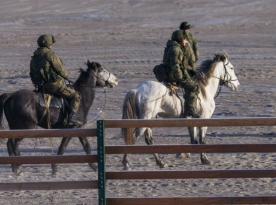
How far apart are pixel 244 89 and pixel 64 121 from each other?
1123cm

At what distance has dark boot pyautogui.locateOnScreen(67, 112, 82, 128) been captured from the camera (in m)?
16.0

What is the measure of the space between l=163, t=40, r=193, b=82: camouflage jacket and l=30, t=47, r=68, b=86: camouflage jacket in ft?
5.54

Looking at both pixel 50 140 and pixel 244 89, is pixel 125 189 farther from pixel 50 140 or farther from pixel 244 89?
pixel 244 89

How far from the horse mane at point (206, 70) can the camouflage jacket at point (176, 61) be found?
52cm

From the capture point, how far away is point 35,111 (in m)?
15.6

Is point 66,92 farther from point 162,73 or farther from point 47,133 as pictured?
point 47,133

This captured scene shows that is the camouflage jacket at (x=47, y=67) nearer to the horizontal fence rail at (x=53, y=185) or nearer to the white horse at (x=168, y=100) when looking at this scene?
the white horse at (x=168, y=100)

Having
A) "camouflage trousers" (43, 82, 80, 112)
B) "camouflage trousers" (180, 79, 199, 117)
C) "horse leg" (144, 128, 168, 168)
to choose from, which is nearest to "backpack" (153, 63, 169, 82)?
"camouflage trousers" (180, 79, 199, 117)

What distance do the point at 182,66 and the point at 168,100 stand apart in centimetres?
57

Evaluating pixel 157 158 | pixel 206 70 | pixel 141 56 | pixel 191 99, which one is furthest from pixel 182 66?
pixel 141 56

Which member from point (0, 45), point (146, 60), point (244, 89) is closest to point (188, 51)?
point (244, 89)

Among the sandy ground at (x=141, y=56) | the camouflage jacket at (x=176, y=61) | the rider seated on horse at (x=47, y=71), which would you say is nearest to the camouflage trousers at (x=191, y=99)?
the camouflage jacket at (x=176, y=61)

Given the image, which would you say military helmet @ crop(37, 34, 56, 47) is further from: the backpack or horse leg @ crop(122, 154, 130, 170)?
horse leg @ crop(122, 154, 130, 170)

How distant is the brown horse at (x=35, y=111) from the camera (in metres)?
15.5
